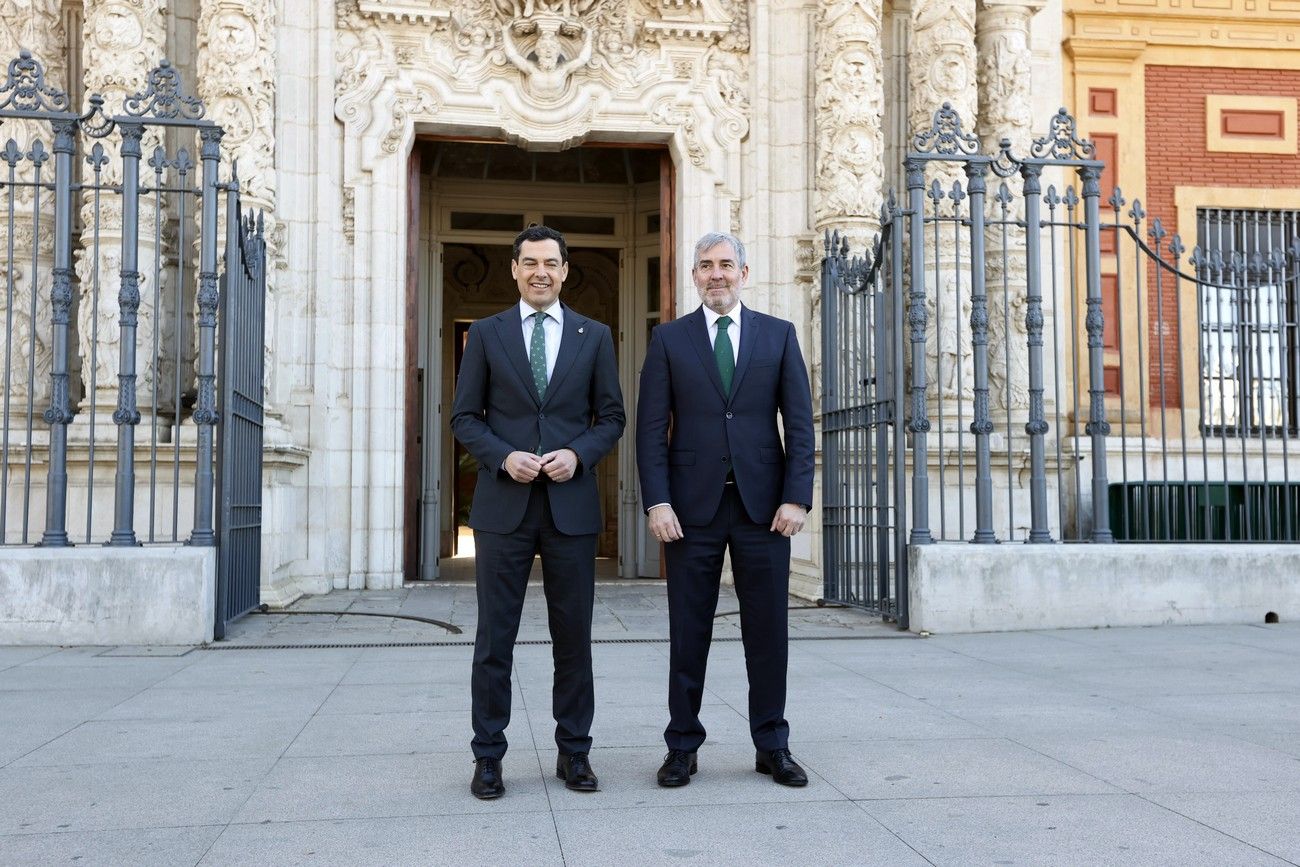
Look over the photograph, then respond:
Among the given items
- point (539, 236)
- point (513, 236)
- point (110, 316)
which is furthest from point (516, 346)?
point (513, 236)

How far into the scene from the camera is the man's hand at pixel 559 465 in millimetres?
4188

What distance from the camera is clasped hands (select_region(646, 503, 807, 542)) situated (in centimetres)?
435

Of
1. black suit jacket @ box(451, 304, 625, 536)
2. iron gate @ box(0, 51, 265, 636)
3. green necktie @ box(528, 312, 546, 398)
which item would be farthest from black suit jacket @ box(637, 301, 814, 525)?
iron gate @ box(0, 51, 265, 636)

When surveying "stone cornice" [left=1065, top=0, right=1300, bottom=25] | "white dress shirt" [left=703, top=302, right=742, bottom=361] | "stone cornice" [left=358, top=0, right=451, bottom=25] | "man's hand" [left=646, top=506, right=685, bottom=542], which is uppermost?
"stone cornice" [left=1065, top=0, right=1300, bottom=25]

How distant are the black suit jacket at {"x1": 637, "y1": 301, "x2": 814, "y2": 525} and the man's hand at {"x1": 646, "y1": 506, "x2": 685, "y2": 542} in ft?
0.16

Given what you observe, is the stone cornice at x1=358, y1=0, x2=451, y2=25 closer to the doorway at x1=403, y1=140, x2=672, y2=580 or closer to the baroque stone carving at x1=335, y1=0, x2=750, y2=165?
the baroque stone carving at x1=335, y1=0, x2=750, y2=165

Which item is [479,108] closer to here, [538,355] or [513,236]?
[513,236]

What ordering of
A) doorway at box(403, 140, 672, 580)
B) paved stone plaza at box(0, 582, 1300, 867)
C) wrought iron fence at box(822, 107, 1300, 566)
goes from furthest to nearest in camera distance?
doorway at box(403, 140, 672, 580) → wrought iron fence at box(822, 107, 1300, 566) → paved stone plaza at box(0, 582, 1300, 867)

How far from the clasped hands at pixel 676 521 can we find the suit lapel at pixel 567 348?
56cm

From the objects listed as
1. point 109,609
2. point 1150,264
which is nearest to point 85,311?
point 109,609

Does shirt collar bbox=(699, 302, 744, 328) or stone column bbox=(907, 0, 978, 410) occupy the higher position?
stone column bbox=(907, 0, 978, 410)


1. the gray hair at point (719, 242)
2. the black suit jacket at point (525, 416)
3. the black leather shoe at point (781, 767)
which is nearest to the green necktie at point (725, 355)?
the gray hair at point (719, 242)

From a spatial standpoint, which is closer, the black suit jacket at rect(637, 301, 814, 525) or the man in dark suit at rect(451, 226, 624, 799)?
the man in dark suit at rect(451, 226, 624, 799)

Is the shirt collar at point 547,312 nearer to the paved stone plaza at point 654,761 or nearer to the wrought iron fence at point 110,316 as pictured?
the paved stone plaza at point 654,761
